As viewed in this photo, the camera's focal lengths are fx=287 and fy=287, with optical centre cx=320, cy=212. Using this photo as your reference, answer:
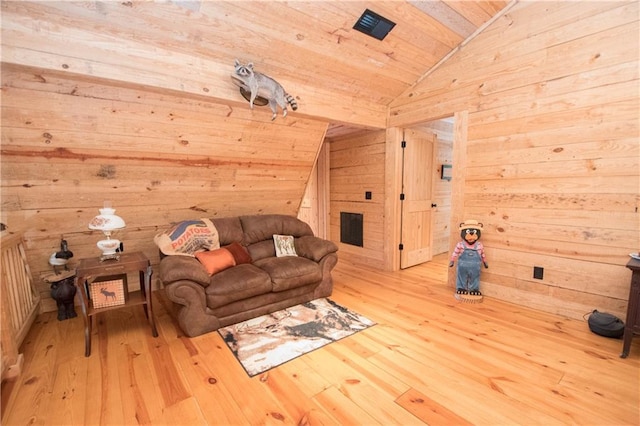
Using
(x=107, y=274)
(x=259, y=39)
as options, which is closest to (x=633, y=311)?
(x=259, y=39)

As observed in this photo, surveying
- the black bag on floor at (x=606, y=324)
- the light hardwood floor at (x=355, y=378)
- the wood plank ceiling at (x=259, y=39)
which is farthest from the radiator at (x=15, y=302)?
the black bag on floor at (x=606, y=324)

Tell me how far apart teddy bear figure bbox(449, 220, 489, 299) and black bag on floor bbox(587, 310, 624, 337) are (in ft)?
2.93

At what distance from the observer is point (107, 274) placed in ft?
7.55

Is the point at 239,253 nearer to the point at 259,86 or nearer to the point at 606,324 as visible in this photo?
the point at 259,86

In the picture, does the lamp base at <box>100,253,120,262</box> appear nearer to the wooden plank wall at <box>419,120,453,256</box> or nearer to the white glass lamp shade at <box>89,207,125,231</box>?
the white glass lamp shade at <box>89,207,125,231</box>

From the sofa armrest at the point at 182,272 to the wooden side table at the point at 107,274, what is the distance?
17 cm

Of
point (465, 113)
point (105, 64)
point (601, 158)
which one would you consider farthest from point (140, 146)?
point (601, 158)

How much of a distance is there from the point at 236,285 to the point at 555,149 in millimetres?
3198

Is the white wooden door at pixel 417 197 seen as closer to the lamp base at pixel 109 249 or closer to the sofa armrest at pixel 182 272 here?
the sofa armrest at pixel 182 272

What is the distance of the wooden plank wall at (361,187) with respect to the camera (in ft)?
14.1

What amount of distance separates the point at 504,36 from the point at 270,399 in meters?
3.85

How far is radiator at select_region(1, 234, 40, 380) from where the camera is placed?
73.7 inches

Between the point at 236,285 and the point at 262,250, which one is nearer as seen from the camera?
the point at 236,285

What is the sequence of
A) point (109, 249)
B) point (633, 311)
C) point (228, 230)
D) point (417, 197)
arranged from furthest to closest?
point (417, 197) → point (228, 230) → point (109, 249) → point (633, 311)
